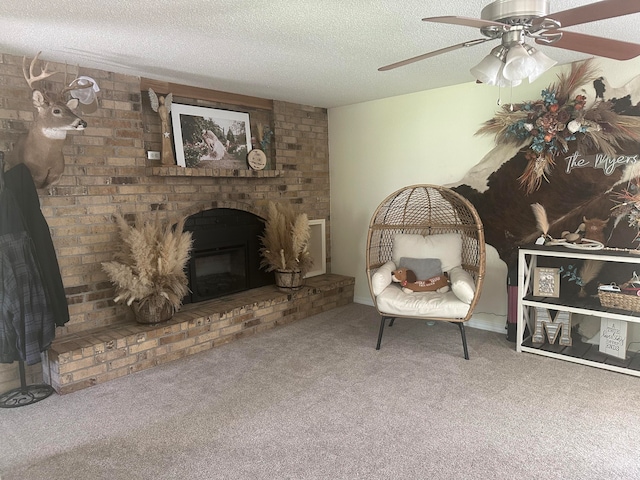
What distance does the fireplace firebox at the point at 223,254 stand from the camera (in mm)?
3961

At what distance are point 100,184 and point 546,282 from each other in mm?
3454

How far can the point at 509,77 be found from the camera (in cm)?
185

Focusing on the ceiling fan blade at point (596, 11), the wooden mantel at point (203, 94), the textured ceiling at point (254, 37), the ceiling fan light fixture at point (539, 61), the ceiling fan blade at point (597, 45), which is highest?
the textured ceiling at point (254, 37)

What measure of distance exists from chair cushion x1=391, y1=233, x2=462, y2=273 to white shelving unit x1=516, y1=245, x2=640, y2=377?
0.55m

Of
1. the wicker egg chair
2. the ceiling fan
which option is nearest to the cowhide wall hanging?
the wicker egg chair

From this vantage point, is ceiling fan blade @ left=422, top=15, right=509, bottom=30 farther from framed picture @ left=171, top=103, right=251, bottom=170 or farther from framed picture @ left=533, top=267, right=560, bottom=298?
framed picture @ left=171, top=103, right=251, bottom=170

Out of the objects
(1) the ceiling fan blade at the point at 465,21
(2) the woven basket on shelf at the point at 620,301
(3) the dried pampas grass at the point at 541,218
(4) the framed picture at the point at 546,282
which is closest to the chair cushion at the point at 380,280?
(4) the framed picture at the point at 546,282

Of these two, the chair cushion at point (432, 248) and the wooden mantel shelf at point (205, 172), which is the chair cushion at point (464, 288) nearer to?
the chair cushion at point (432, 248)

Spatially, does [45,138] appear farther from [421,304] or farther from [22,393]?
[421,304]

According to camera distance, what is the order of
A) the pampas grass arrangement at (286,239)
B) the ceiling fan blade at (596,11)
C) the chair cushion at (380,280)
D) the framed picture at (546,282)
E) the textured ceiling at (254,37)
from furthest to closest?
the pampas grass arrangement at (286,239) < the chair cushion at (380,280) < the framed picture at (546,282) < the textured ceiling at (254,37) < the ceiling fan blade at (596,11)

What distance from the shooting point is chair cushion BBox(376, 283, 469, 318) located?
324 cm

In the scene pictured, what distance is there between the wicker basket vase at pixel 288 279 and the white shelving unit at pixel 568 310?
1.97 metres

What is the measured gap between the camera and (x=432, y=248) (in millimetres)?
3814

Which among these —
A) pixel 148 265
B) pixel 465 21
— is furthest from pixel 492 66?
pixel 148 265
